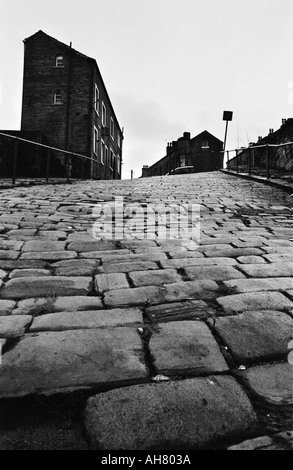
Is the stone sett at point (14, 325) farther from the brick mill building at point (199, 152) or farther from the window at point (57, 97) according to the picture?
the brick mill building at point (199, 152)

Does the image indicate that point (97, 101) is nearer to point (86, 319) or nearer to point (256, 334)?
point (86, 319)

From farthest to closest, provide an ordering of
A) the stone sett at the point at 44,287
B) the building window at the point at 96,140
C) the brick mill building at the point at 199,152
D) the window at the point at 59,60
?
the brick mill building at the point at 199,152 → the building window at the point at 96,140 → the window at the point at 59,60 → the stone sett at the point at 44,287

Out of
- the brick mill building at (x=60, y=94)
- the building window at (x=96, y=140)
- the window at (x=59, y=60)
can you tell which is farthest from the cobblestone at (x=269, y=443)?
the window at (x=59, y=60)

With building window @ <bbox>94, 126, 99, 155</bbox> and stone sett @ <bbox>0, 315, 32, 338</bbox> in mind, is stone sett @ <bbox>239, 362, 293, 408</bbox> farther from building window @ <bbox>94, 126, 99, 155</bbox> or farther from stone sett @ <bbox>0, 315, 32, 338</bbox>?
building window @ <bbox>94, 126, 99, 155</bbox>

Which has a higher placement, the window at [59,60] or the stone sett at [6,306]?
the window at [59,60]

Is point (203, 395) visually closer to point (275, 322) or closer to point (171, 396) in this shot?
point (171, 396)

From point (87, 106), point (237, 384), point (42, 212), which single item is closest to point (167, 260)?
point (237, 384)

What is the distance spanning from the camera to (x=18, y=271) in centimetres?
267

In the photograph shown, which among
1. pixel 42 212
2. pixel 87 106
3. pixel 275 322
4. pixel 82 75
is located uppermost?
pixel 82 75

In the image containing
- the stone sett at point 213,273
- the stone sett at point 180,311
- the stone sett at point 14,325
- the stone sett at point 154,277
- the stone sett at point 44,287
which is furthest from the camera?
the stone sett at point 213,273

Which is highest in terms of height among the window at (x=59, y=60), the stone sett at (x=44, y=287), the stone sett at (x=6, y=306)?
the window at (x=59, y=60)

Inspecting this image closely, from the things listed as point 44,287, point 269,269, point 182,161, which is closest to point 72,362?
point 44,287

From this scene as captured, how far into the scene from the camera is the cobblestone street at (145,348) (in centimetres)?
106

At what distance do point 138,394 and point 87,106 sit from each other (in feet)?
74.4
